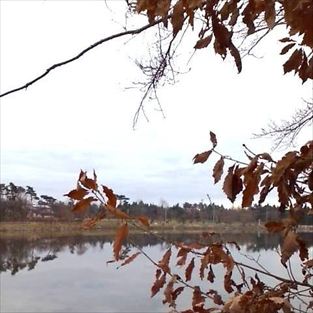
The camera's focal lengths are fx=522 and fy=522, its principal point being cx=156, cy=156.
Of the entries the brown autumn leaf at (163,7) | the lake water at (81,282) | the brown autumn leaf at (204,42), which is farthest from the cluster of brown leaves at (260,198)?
the lake water at (81,282)

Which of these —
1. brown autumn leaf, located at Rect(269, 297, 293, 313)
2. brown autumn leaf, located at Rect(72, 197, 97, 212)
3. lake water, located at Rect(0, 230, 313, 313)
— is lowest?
lake water, located at Rect(0, 230, 313, 313)

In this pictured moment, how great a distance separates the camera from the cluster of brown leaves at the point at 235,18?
0.93 metres

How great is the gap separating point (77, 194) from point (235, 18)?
0.59 meters

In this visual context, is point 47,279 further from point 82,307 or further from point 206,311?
point 206,311

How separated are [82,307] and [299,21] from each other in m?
16.4

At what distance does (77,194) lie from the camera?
1.35 m

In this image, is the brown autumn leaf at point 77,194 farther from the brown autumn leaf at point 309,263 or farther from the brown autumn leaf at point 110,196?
the brown autumn leaf at point 309,263

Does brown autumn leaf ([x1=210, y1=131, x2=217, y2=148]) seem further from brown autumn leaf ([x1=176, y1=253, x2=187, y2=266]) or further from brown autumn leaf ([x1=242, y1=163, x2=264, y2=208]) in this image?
brown autumn leaf ([x1=176, y1=253, x2=187, y2=266])

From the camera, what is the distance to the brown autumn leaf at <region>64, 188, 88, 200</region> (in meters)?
1.34

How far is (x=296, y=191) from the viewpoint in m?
1.37

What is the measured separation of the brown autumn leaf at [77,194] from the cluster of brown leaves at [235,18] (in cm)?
47

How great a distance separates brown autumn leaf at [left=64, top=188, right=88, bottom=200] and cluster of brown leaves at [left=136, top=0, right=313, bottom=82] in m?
0.47

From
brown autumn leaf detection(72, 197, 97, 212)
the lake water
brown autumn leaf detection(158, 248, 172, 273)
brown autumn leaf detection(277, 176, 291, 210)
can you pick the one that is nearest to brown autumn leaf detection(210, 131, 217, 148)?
brown autumn leaf detection(277, 176, 291, 210)

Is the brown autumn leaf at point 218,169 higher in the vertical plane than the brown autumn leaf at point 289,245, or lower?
higher
